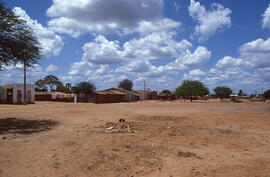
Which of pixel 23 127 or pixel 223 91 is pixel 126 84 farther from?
pixel 23 127

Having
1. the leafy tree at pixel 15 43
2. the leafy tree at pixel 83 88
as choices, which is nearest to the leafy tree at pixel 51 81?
the leafy tree at pixel 83 88

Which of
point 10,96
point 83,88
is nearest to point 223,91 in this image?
point 83,88

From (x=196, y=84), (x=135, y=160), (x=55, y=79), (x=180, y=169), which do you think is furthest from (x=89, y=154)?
(x=55, y=79)

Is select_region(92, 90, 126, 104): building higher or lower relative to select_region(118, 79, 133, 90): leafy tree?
lower

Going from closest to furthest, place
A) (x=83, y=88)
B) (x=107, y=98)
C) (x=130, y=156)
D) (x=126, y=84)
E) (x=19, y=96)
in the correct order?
(x=130, y=156)
(x=19, y=96)
(x=107, y=98)
(x=83, y=88)
(x=126, y=84)

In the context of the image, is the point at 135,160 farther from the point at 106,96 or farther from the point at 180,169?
the point at 106,96

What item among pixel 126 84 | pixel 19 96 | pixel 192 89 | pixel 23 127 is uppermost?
pixel 126 84

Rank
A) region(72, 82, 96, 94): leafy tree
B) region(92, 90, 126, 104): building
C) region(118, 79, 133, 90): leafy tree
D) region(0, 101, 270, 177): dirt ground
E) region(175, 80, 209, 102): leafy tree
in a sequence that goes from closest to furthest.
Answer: region(0, 101, 270, 177): dirt ground → region(92, 90, 126, 104): building → region(72, 82, 96, 94): leafy tree → region(175, 80, 209, 102): leafy tree → region(118, 79, 133, 90): leafy tree

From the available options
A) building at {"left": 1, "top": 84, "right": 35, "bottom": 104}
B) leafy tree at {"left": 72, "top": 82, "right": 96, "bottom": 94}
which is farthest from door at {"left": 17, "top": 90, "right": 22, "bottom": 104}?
leafy tree at {"left": 72, "top": 82, "right": 96, "bottom": 94}

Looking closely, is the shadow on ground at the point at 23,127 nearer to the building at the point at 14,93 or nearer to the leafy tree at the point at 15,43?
the leafy tree at the point at 15,43

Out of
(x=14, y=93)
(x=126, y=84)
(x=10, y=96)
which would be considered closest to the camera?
(x=10, y=96)

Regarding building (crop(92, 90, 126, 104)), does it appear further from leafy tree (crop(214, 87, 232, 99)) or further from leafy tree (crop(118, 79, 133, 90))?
leafy tree (crop(214, 87, 232, 99))

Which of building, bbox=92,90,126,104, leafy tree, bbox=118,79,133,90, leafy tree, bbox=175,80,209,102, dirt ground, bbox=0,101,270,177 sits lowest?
dirt ground, bbox=0,101,270,177

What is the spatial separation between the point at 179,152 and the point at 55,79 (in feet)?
240
